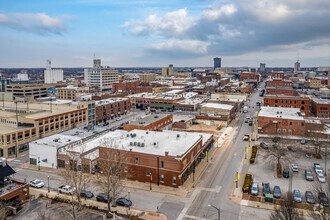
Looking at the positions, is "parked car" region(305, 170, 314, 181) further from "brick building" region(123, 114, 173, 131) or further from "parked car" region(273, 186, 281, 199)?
"brick building" region(123, 114, 173, 131)

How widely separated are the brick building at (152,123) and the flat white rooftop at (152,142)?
731 centimetres

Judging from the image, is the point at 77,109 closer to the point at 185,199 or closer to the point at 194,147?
the point at 194,147

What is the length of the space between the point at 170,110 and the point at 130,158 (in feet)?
246

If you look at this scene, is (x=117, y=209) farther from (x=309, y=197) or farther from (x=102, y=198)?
(x=309, y=197)

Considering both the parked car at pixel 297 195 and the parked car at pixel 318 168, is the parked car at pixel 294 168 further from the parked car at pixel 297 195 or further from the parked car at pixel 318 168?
the parked car at pixel 297 195

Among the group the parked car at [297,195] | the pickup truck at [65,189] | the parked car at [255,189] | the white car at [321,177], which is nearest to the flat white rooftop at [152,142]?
the pickup truck at [65,189]

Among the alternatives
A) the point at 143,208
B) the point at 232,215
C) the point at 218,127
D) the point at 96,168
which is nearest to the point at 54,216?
the point at 143,208

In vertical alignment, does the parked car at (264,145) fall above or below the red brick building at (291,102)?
below

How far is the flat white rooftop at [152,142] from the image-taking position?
47031 mm

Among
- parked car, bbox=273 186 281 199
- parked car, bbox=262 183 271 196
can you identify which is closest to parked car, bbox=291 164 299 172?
parked car, bbox=273 186 281 199

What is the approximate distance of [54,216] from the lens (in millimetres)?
35125

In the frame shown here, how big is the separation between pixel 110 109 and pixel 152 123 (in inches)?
1455

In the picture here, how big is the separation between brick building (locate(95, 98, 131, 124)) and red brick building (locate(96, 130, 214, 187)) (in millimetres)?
45474

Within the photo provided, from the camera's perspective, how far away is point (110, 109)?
103m
